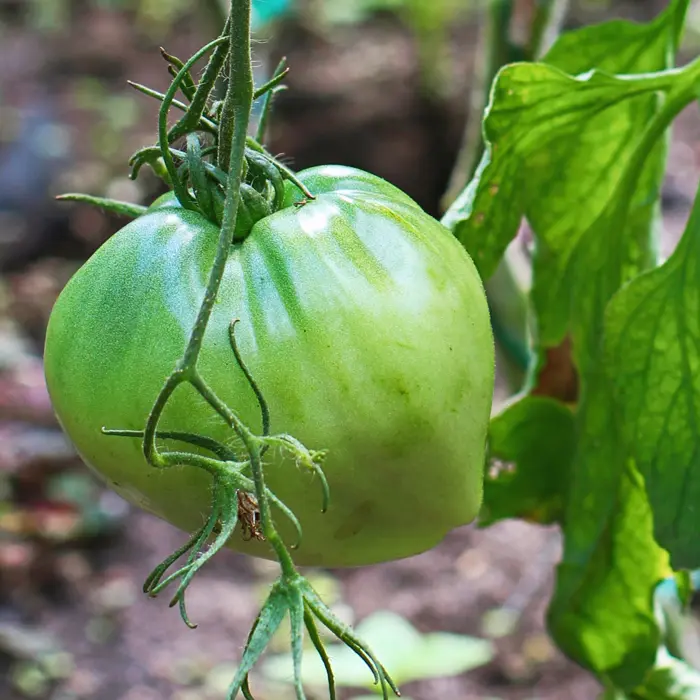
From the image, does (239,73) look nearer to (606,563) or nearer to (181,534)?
(606,563)

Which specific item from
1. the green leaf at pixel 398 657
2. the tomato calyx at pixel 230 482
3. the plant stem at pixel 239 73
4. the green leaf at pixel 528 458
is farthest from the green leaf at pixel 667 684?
the green leaf at pixel 398 657

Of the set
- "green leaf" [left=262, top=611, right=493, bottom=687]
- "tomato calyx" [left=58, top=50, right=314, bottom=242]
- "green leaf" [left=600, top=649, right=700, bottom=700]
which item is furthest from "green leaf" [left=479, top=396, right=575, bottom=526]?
"green leaf" [left=262, top=611, right=493, bottom=687]

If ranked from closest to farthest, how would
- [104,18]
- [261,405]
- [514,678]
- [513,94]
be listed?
[261,405] < [513,94] < [514,678] < [104,18]

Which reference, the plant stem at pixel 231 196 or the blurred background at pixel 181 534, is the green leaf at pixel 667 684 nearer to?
the blurred background at pixel 181 534

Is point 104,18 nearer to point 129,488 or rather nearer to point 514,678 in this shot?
point 514,678

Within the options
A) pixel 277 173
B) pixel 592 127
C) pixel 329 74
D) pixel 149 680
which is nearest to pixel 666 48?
pixel 592 127
